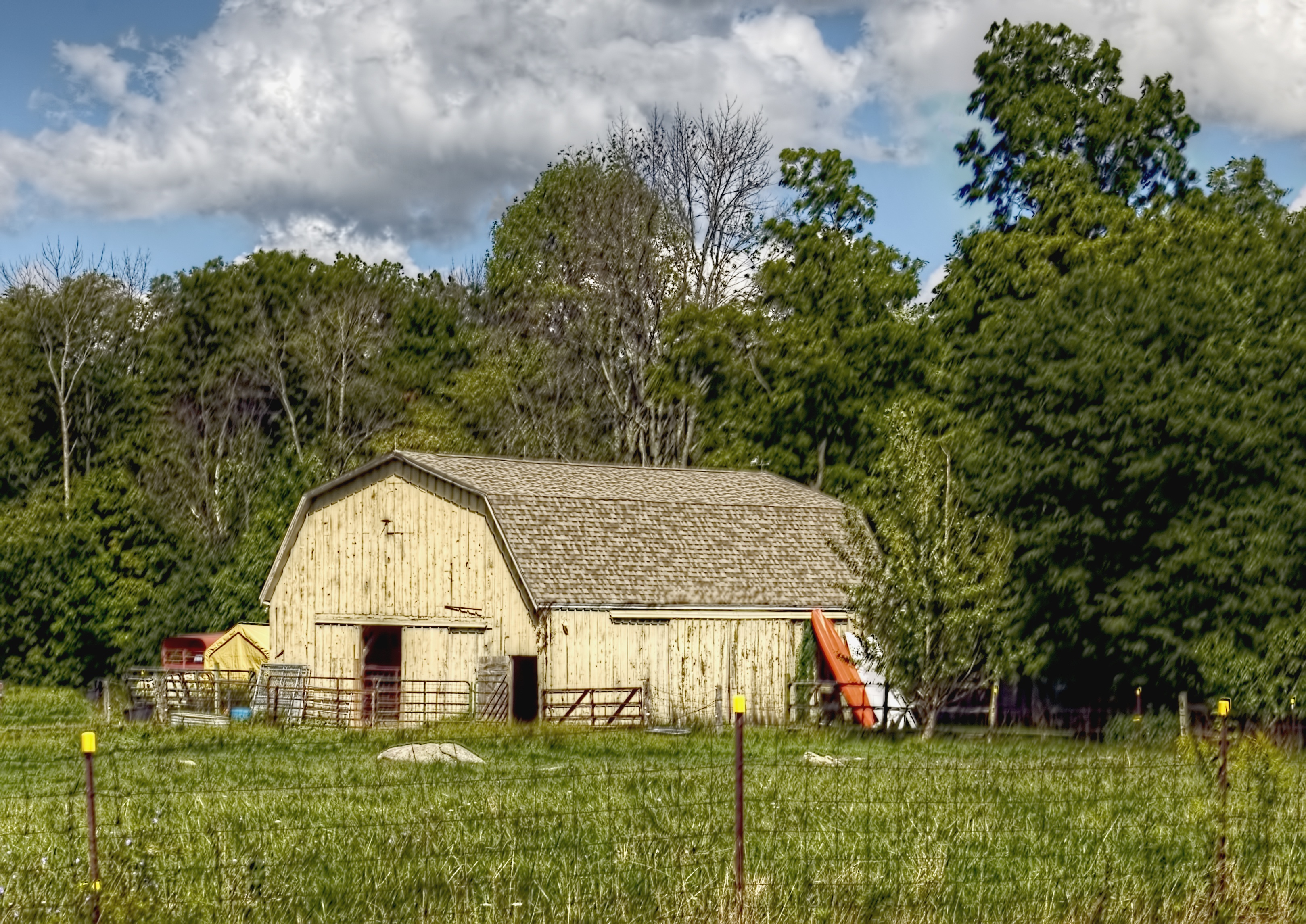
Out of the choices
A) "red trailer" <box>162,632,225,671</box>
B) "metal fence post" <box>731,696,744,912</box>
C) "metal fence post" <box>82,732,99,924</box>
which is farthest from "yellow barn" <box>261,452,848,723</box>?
"metal fence post" <box>82,732,99,924</box>

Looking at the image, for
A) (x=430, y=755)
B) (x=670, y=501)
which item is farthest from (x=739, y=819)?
(x=670, y=501)

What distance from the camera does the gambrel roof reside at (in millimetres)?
38344

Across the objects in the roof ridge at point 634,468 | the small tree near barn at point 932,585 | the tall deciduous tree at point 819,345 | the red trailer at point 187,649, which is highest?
the tall deciduous tree at point 819,345

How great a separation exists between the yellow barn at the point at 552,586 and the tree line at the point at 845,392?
3.33 meters

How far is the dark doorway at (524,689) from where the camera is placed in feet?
126

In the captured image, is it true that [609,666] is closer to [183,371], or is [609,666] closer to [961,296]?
[961,296]

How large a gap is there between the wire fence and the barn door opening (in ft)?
45.5

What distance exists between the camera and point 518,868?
42.8 ft

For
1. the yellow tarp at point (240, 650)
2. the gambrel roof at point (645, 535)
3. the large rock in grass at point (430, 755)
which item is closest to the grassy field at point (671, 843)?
the large rock in grass at point (430, 755)

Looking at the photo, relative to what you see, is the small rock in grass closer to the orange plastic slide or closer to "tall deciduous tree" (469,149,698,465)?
the orange plastic slide

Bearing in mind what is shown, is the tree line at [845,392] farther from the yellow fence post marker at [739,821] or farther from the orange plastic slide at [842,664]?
the yellow fence post marker at [739,821]

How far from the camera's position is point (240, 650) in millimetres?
45594

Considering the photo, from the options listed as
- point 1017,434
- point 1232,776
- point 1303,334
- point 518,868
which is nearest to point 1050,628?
point 1017,434

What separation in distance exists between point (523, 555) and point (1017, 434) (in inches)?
443
